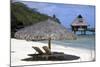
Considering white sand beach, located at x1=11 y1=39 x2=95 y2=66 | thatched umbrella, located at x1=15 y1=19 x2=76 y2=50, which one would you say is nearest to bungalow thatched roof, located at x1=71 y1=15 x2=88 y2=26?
thatched umbrella, located at x1=15 y1=19 x2=76 y2=50

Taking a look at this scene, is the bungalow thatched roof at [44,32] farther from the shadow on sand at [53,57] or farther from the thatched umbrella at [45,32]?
the shadow on sand at [53,57]

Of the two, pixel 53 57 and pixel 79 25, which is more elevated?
pixel 79 25

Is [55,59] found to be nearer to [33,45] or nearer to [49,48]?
[49,48]

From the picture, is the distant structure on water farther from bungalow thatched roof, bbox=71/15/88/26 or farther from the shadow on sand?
the shadow on sand

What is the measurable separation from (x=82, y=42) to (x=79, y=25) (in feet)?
0.74

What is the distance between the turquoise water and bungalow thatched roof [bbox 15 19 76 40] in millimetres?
59

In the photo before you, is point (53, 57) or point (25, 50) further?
point (53, 57)

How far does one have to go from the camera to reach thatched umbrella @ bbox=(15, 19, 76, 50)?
2506mm

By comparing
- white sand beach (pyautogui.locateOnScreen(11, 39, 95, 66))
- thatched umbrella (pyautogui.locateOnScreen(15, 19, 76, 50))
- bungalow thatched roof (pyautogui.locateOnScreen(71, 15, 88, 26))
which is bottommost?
white sand beach (pyautogui.locateOnScreen(11, 39, 95, 66))

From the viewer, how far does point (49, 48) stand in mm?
2596

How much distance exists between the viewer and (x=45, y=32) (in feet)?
8.54

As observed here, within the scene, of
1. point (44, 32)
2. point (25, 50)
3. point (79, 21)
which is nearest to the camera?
point (25, 50)

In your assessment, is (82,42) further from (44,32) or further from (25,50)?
(25,50)

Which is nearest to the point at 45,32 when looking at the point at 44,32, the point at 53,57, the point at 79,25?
the point at 44,32
